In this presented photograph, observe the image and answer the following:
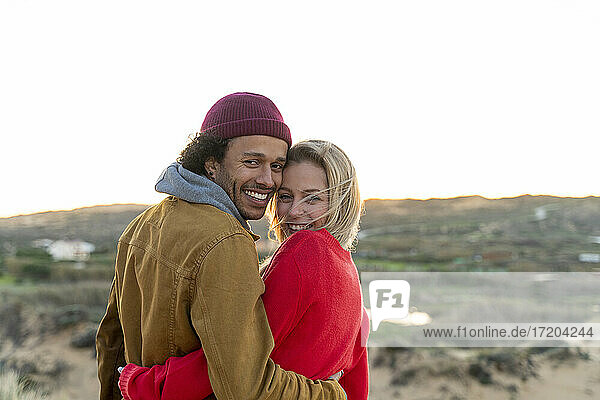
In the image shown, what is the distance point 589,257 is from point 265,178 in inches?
832

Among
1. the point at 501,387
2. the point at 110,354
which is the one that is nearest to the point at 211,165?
the point at 110,354

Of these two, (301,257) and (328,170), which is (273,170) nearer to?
(328,170)

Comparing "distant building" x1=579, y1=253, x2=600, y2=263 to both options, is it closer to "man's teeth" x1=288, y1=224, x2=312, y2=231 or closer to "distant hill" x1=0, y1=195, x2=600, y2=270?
"distant hill" x1=0, y1=195, x2=600, y2=270

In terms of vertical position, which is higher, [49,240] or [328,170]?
[328,170]

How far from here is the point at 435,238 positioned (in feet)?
80.1

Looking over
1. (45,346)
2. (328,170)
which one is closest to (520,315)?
(45,346)

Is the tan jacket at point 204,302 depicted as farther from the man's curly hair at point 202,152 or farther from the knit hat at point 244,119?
the knit hat at point 244,119

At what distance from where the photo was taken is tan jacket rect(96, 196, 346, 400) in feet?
5.76

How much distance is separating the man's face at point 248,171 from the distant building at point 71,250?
63.2ft

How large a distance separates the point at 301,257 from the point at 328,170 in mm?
382

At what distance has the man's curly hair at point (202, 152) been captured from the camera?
7.22 ft

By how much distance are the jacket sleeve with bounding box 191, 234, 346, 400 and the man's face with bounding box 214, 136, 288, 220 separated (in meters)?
0.40

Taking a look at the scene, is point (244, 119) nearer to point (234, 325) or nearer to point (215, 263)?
point (215, 263)

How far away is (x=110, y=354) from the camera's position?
7.89 ft
